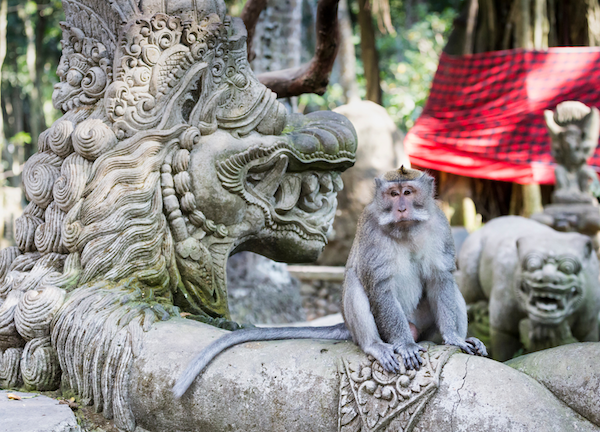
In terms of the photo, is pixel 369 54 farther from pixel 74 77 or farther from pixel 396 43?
pixel 74 77

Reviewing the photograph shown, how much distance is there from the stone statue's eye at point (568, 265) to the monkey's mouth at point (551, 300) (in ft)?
0.39

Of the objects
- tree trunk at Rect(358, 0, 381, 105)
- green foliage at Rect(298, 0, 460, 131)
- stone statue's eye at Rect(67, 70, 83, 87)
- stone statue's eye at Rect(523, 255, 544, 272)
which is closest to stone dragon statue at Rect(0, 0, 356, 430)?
stone statue's eye at Rect(67, 70, 83, 87)

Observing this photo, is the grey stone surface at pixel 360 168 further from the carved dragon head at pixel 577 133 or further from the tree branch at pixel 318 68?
the tree branch at pixel 318 68

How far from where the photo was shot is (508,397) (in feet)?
6.84

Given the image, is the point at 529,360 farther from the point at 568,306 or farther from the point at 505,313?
the point at 505,313

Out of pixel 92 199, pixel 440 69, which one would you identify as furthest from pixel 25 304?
pixel 440 69

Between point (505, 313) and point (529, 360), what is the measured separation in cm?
382

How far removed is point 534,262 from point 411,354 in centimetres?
333

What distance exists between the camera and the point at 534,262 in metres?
5.25

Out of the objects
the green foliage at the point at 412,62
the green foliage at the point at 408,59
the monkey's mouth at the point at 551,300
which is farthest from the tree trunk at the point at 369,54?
the monkey's mouth at the point at 551,300

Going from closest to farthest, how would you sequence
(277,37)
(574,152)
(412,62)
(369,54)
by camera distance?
(277,37) → (574,152) → (369,54) → (412,62)

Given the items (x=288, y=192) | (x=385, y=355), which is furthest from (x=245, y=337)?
(x=288, y=192)

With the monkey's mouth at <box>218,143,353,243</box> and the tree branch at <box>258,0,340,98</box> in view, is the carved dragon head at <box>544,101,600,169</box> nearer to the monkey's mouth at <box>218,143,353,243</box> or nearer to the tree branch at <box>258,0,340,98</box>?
the tree branch at <box>258,0,340,98</box>

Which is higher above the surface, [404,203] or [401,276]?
[404,203]
